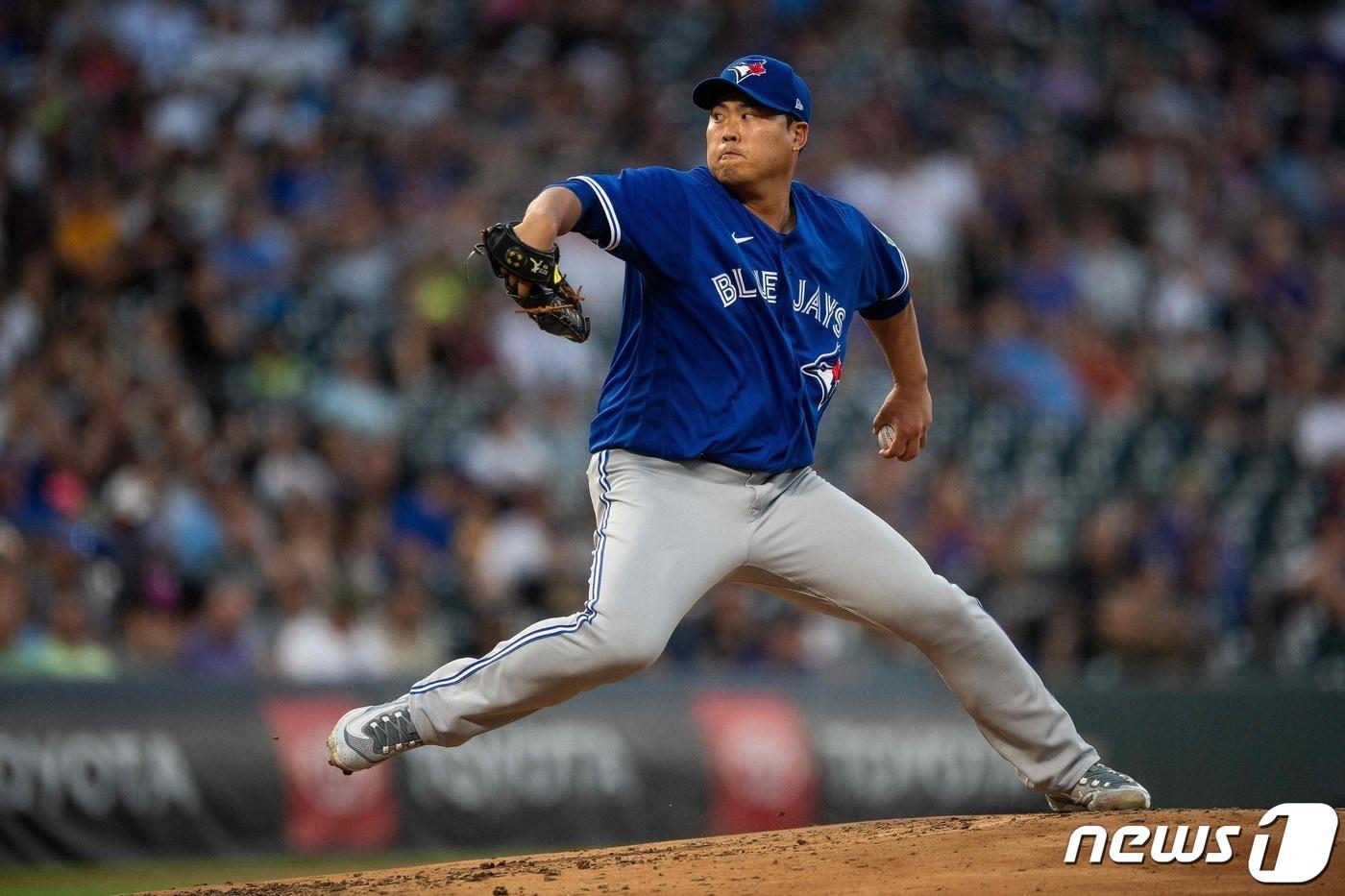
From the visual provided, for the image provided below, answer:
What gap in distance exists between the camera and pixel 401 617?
378 inches

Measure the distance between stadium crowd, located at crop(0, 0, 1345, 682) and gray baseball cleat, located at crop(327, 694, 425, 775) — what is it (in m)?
3.57

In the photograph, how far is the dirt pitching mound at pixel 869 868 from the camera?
15.5 feet

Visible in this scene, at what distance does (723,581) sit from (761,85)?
146 centimetres

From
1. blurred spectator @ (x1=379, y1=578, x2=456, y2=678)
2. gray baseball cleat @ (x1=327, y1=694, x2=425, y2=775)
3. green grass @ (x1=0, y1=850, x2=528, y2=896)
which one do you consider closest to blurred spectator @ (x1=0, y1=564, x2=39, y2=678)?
green grass @ (x1=0, y1=850, x2=528, y2=896)

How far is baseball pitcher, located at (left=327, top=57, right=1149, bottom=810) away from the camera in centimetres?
486

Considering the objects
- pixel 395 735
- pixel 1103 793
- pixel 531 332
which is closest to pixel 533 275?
pixel 395 735

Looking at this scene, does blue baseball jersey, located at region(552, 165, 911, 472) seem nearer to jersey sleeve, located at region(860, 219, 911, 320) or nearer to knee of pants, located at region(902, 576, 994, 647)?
jersey sleeve, located at region(860, 219, 911, 320)

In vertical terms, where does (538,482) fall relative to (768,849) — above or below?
above

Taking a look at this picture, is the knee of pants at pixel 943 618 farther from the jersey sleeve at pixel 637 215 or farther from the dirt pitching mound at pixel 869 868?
the jersey sleeve at pixel 637 215

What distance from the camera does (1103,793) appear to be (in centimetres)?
553

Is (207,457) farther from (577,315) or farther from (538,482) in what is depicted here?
(577,315)

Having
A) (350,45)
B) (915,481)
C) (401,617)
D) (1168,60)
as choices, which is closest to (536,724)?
(401,617)

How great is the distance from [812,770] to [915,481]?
8.11 feet

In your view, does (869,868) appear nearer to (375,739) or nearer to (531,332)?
(375,739)
